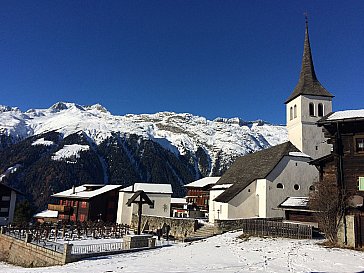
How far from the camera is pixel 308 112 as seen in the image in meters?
40.6

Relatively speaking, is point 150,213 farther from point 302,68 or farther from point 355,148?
point 355,148

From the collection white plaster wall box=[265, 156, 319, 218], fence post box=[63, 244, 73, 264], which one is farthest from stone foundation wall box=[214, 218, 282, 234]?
fence post box=[63, 244, 73, 264]

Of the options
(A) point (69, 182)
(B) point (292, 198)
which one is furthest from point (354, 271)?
(A) point (69, 182)

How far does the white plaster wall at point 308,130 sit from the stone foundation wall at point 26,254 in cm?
2954

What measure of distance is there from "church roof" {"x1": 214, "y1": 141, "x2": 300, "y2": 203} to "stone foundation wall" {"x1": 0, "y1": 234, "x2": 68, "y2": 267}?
19.5m

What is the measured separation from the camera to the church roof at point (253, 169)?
35969 mm

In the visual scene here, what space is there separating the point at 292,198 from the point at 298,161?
15.1ft

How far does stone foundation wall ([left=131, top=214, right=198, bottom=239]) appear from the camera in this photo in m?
35.4

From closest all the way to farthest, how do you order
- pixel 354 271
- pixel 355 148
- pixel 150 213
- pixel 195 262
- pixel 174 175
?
pixel 354 271, pixel 195 262, pixel 355 148, pixel 150 213, pixel 174 175

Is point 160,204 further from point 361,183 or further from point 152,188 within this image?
point 361,183

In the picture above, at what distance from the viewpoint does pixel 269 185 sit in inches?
1353

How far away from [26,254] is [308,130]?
32.9m

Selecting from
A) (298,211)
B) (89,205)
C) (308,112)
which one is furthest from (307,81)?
(89,205)

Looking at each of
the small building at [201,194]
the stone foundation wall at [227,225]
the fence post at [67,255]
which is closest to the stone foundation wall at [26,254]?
the fence post at [67,255]
